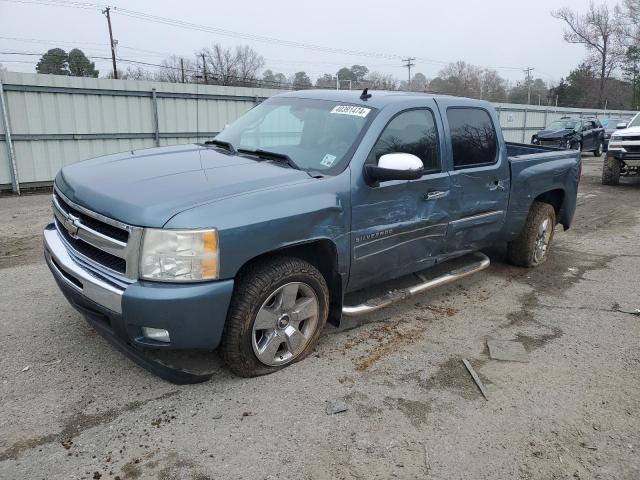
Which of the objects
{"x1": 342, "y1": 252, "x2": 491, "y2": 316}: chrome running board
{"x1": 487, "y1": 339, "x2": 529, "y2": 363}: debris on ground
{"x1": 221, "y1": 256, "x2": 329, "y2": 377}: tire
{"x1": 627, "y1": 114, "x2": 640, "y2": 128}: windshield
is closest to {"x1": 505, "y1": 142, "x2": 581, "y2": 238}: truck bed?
{"x1": 342, "y1": 252, "x2": 491, "y2": 316}: chrome running board

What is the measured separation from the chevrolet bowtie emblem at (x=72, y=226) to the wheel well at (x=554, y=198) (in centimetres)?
482

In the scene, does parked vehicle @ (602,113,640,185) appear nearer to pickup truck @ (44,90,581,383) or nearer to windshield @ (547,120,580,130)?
windshield @ (547,120,580,130)

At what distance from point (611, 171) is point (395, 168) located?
11.9 m

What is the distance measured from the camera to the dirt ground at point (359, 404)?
257 cm

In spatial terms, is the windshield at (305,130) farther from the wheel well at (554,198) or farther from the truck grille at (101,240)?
the wheel well at (554,198)

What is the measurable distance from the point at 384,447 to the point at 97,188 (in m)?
2.26

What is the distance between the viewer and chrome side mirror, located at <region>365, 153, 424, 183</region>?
340 centimetres

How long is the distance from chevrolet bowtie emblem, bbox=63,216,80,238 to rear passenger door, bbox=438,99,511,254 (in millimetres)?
2861

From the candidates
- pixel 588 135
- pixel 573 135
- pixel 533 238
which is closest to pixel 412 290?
pixel 533 238

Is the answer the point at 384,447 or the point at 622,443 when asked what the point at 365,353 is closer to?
the point at 384,447

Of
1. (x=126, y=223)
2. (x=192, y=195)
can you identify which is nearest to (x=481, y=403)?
(x=192, y=195)

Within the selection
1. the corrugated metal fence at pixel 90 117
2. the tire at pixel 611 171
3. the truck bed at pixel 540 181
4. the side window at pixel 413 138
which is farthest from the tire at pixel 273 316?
the tire at pixel 611 171

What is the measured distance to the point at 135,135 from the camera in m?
12.2

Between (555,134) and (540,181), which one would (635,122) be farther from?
(540,181)
